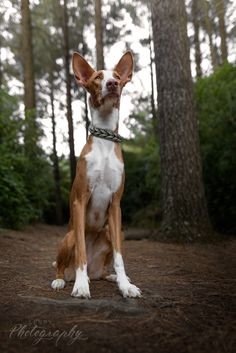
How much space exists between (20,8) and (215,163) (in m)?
9.20

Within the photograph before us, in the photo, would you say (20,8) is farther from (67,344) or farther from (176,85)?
(67,344)

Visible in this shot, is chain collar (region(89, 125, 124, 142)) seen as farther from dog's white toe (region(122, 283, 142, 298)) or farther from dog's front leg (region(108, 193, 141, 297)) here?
dog's white toe (region(122, 283, 142, 298))

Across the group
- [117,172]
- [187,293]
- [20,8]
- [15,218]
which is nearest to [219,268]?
[187,293]

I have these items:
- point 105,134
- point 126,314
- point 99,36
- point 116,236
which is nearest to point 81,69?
point 105,134

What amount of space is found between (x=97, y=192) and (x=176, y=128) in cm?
356

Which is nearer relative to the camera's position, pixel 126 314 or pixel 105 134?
pixel 126 314

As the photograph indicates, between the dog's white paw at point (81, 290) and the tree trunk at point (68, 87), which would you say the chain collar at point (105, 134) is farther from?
the tree trunk at point (68, 87)

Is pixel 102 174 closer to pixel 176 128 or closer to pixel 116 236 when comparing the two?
pixel 116 236

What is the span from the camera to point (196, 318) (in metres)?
2.96

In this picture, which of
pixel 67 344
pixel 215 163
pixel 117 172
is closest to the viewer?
pixel 67 344

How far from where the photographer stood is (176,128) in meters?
7.17

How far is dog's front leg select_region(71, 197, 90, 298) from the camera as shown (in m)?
3.53

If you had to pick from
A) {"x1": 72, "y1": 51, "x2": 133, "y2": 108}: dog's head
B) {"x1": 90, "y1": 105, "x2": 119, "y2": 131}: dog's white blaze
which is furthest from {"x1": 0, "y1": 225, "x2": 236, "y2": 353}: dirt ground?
{"x1": 72, "y1": 51, "x2": 133, "y2": 108}: dog's head

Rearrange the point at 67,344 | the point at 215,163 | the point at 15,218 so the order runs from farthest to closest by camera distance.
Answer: the point at 15,218, the point at 215,163, the point at 67,344
